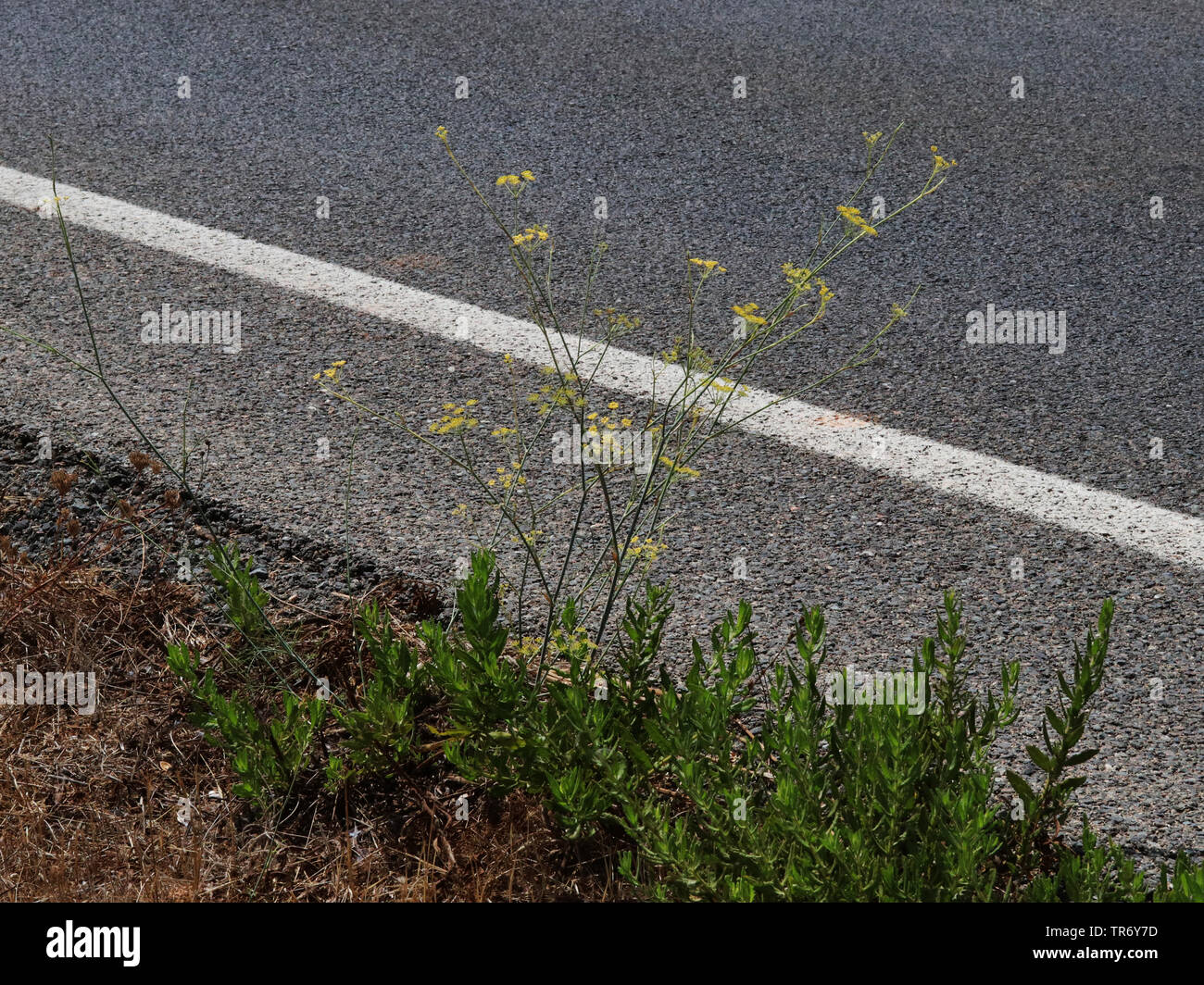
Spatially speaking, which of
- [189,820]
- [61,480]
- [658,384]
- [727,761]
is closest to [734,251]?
[658,384]

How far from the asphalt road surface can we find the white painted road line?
5cm

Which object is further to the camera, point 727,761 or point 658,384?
point 658,384

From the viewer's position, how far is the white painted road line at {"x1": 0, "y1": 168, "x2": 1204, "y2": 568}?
9.78 feet

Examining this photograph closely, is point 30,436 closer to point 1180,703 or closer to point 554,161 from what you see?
point 554,161

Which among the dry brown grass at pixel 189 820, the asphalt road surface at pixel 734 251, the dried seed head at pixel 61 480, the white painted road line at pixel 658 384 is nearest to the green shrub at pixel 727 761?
Answer: the dry brown grass at pixel 189 820

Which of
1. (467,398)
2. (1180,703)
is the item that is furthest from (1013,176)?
(1180,703)

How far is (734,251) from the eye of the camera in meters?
4.24

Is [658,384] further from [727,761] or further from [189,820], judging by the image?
[189,820]

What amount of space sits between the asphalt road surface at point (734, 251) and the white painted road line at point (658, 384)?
54mm

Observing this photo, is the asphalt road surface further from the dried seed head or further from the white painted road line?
the dried seed head

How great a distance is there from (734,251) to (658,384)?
970 mm

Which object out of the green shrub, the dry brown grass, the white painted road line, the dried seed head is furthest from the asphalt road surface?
the dry brown grass

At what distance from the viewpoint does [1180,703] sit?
2.46 meters

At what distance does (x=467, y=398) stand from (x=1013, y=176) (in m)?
2.62
